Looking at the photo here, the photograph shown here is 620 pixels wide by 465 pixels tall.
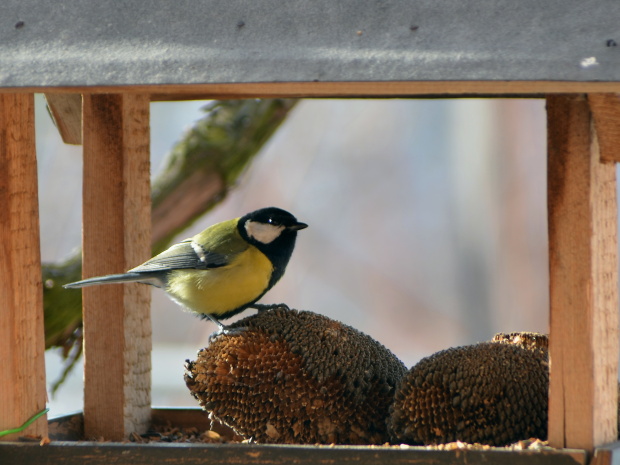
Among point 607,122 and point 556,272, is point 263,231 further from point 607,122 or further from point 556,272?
point 607,122

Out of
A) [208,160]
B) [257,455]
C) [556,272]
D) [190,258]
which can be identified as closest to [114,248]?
[190,258]

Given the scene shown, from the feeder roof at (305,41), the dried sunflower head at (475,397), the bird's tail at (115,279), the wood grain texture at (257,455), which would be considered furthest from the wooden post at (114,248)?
the dried sunflower head at (475,397)

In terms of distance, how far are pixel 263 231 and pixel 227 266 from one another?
22cm

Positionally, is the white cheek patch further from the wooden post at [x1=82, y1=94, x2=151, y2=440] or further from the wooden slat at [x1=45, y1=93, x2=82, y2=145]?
the wooden slat at [x1=45, y1=93, x2=82, y2=145]

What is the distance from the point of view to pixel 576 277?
188 centimetres

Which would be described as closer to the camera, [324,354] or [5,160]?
[5,160]

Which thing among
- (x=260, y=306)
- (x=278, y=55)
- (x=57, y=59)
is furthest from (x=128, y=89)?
(x=260, y=306)

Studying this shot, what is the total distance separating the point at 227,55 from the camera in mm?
1740

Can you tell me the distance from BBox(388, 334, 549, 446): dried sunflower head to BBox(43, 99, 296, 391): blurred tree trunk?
191cm

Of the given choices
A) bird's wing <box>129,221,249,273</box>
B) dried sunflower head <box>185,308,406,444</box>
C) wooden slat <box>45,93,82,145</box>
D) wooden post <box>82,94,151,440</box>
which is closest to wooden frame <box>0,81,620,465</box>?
dried sunflower head <box>185,308,406,444</box>

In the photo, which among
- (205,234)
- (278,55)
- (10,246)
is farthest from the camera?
(205,234)

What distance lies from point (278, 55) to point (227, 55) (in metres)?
0.11

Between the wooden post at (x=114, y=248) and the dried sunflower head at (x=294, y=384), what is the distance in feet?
1.47

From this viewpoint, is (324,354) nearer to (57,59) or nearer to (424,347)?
(57,59)
